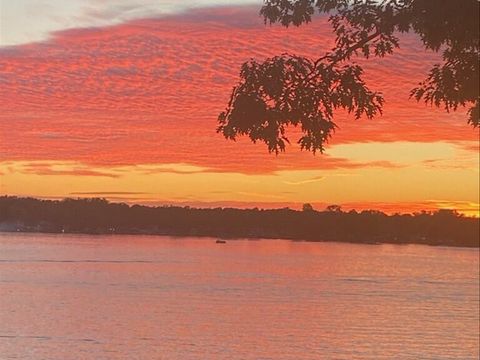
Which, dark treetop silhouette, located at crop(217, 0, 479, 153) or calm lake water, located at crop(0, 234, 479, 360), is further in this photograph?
calm lake water, located at crop(0, 234, 479, 360)

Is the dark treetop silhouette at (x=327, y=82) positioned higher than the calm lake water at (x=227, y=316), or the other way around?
the dark treetop silhouette at (x=327, y=82)

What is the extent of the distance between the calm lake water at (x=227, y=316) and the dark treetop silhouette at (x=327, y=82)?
5051cm

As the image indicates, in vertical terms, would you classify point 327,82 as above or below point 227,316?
above

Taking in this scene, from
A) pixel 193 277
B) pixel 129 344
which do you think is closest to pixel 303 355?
pixel 129 344

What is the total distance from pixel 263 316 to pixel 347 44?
77.2 meters

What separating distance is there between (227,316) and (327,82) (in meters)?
75.9

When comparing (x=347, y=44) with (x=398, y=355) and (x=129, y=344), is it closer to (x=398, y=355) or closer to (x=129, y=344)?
(x=398, y=355)

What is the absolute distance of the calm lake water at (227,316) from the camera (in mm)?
68312

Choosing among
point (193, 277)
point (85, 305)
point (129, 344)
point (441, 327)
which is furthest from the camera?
point (193, 277)

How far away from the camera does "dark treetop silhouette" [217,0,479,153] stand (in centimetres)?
1393

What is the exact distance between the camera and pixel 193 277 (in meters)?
145

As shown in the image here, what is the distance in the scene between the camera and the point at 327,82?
1436 cm

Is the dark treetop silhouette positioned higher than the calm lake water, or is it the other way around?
the dark treetop silhouette

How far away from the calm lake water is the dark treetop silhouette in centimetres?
5051
